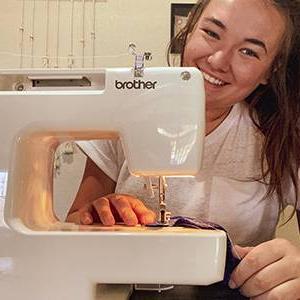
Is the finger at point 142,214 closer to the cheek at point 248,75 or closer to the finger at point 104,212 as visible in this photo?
the finger at point 104,212

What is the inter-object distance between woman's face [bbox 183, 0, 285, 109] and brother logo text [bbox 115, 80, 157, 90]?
385 mm

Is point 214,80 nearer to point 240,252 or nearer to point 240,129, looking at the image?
point 240,129

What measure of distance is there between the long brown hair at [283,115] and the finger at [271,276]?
412 millimetres

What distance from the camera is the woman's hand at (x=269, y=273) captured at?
655mm

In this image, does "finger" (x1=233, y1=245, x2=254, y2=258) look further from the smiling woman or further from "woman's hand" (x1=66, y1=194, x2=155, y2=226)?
the smiling woman

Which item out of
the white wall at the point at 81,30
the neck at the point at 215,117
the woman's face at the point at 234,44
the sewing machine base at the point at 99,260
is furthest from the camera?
the white wall at the point at 81,30

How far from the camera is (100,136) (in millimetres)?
708

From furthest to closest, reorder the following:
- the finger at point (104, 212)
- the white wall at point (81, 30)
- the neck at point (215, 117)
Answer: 1. the white wall at point (81, 30)
2. the neck at point (215, 117)
3. the finger at point (104, 212)

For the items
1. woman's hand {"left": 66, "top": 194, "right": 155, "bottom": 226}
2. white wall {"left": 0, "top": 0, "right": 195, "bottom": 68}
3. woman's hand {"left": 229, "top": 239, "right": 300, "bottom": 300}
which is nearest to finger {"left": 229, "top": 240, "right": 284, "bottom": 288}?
woman's hand {"left": 229, "top": 239, "right": 300, "bottom": 300}

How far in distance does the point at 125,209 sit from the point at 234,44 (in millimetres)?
423

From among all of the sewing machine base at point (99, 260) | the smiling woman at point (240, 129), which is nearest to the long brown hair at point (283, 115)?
the smiling woman at point (240, 129)

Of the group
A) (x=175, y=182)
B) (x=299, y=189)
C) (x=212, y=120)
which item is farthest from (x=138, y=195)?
(x=299, y=189)

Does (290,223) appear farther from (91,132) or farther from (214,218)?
(91,132)

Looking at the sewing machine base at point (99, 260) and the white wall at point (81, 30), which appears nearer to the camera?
the sewing machine base at point (99, 260)
